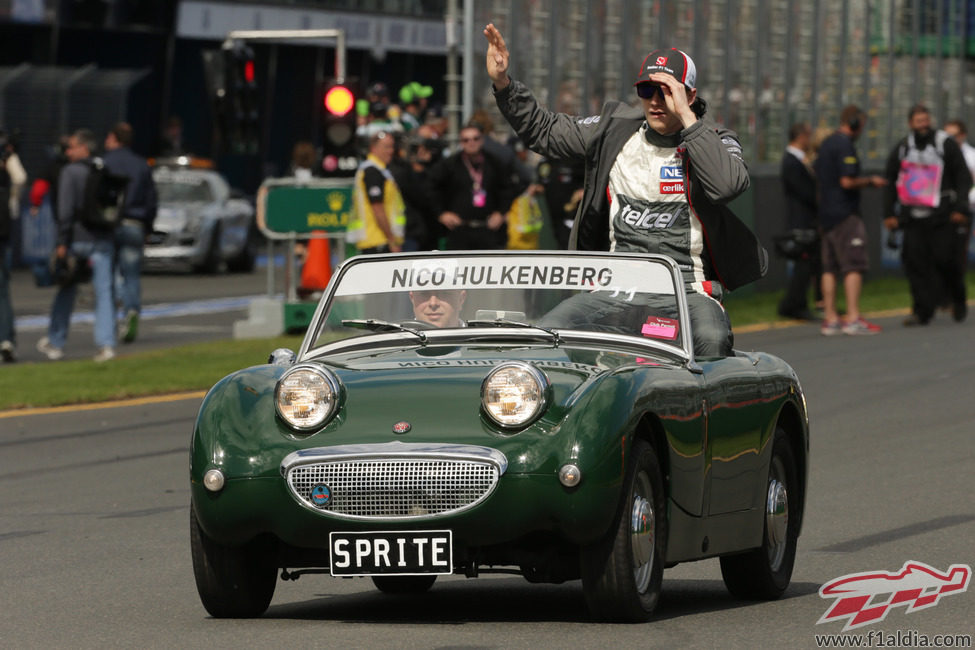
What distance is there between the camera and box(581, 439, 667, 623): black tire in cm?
668

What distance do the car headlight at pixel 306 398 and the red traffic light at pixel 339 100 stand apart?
52.8 ft

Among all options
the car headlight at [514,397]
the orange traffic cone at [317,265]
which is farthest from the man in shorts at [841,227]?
the car headlight at [514,397]

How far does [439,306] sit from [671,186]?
3.77 ft

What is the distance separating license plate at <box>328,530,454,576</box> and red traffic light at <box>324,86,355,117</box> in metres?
16.4

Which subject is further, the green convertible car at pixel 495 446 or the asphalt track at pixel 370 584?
the asphalt track at pixel 370 584

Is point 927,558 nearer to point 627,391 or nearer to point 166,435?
point 627,391

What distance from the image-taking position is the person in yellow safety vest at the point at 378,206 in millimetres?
20250

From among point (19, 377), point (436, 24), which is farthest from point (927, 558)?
point (436, 24)

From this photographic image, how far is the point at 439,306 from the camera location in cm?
780

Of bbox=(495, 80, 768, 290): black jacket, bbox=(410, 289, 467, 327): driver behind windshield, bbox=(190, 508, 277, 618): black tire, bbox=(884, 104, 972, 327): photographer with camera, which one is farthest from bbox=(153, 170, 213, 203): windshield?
bbox=(190, 508, 277, 618): black tire

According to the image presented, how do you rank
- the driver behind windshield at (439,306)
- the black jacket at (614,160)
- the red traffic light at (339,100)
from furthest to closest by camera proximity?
the red traffic light at (339,100) → the black jacket at (614,160) → the driver behind windshield at (439,306)

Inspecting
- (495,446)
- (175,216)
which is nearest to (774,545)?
(495,446)

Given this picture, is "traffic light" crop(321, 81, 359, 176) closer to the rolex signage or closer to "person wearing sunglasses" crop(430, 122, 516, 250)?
the rolex signage

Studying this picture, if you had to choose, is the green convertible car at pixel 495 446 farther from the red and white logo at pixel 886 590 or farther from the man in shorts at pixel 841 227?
the man in shorts at pixel 841 227
